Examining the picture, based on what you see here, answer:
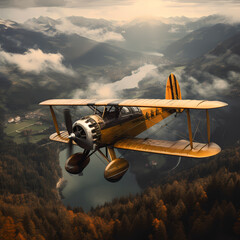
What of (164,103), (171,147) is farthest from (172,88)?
(164,103)

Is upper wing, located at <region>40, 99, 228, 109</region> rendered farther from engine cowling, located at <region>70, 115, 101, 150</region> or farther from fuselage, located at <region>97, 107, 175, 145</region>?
engine cowling, located at <region>70, 115, 101, 150</region>

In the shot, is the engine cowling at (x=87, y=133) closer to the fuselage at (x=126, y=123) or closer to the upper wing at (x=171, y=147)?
the fuselage at (x=126, y=123)

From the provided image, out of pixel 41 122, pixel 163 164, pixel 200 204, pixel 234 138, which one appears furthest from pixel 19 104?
pixel 200 204

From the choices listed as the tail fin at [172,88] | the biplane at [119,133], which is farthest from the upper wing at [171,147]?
the tail fin at [172,88]

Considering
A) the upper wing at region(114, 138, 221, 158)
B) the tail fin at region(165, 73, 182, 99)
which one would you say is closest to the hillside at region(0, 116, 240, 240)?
the tail fin at region(165, 73, 182, 99)

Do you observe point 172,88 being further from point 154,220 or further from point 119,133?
point 154,220
